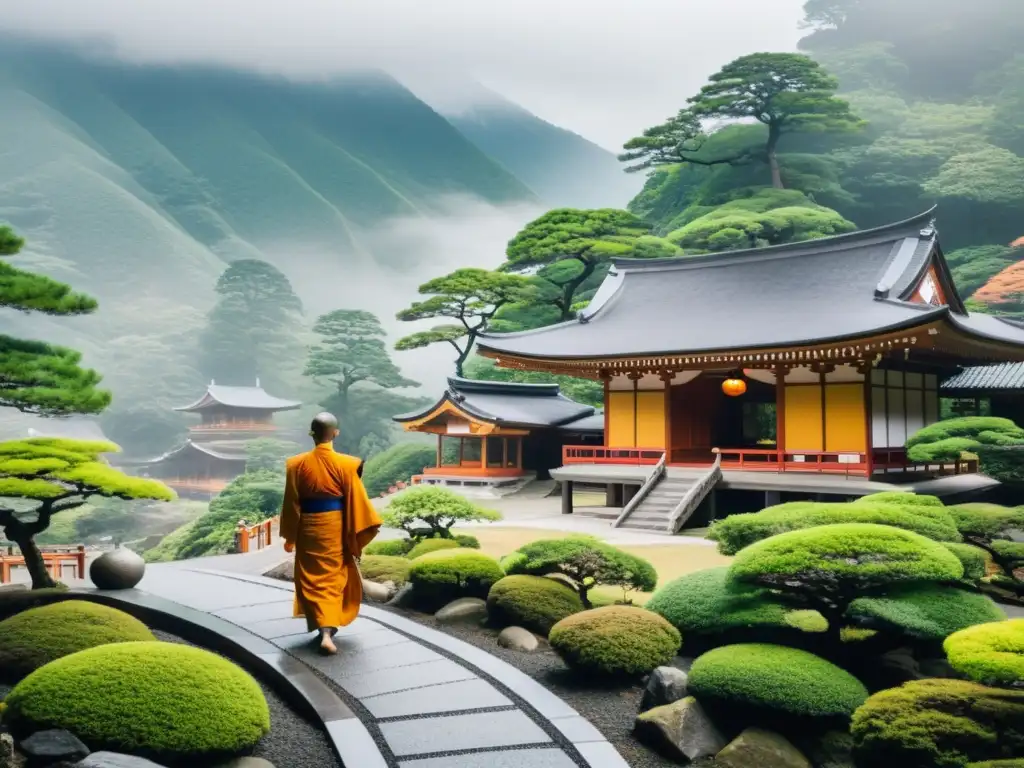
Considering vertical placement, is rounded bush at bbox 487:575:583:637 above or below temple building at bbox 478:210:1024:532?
below

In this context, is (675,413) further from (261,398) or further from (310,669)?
(261,398)

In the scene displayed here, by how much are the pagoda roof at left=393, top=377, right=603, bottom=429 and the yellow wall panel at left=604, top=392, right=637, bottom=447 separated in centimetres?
526

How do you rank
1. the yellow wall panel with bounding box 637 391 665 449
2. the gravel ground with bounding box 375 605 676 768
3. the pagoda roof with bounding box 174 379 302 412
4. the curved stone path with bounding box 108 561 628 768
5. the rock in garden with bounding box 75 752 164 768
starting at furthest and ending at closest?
the pagoda roof with bounding box 174 379 302 412
the yellow wall panel with bounding box 637 391 665 449
the gravel ground with bounding box 375 605 676 768
the curved stone path with bounding box 108 561 628 768
the rock in garden with bounding box 75 752 164 768

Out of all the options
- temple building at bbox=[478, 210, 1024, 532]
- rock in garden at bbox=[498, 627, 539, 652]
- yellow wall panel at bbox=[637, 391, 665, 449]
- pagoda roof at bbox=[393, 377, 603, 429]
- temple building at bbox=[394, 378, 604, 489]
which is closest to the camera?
rock in garden at bbox=[498, 627, 539, 652]

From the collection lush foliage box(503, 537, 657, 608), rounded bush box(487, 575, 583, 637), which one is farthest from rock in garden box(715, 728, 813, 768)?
lush foliage box(503, 537, 657, 608)

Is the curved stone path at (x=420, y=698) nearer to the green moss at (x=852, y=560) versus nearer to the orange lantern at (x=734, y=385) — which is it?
the green moss at (x=852, y=560)

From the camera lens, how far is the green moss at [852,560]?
539cm

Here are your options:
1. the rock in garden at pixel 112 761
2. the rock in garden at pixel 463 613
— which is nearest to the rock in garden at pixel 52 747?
the rock in garden at pixel 112 761

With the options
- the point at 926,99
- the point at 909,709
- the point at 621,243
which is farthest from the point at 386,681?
the point at 926,99

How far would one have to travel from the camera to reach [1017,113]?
4559 centimetres

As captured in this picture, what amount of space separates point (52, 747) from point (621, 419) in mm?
16482

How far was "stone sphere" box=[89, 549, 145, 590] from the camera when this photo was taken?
27.1ft

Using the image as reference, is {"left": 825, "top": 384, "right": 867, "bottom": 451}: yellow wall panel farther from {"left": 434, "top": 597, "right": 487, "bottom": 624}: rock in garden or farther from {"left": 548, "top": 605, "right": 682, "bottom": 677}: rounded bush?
{"left": 548, "top": 605, "right": 682, "bottom": 677}: rounded bush

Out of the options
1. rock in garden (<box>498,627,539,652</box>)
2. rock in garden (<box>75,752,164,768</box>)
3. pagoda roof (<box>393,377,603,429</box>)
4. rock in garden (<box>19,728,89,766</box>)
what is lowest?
rock in garden (<box>498,627,539,652</box>)
